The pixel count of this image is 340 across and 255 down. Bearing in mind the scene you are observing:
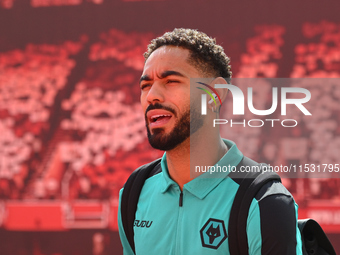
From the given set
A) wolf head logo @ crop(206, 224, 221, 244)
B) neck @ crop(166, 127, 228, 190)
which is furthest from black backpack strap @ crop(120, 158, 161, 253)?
wolf head logo @ crop(206, 224, 221, 244)

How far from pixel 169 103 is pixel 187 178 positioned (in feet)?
0.78

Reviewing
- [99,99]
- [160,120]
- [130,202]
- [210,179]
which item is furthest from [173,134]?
[99,99]

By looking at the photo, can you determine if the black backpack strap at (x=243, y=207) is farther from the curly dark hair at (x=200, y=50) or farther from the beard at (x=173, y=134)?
the curly dark hair at (x=200, y=50)

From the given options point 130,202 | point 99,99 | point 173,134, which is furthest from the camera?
point 99,99

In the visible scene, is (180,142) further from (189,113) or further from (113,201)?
(113,201)

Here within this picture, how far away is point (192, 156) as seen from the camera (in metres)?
1.16

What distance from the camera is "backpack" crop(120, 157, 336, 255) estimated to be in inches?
38.0

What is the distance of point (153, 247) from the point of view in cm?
110

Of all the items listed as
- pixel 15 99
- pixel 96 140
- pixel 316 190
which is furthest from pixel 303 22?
pixel 15 99

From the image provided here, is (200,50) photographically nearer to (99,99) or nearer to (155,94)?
(155,94)

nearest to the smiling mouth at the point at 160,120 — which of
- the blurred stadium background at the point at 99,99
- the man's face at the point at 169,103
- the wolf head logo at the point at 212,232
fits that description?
the man's face at the point at 169,103

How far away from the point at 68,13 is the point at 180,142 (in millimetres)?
3010

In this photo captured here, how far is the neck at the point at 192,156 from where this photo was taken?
116cm

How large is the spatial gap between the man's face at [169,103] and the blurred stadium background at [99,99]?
2210 millimetres
